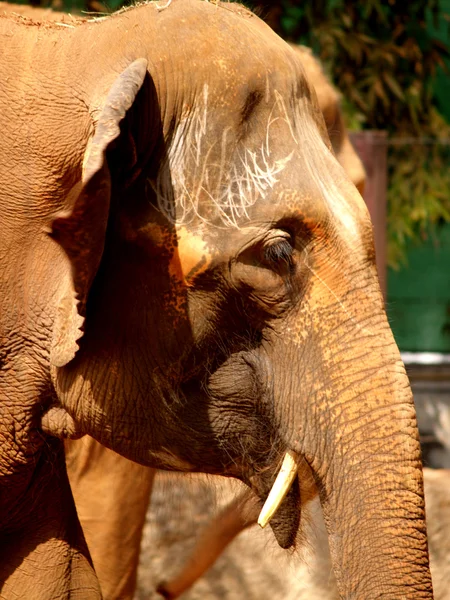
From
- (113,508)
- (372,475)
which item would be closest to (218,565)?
(113,508)

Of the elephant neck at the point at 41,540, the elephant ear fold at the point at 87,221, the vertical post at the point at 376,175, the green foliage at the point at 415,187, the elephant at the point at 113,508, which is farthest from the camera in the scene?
the green foliage at the point at 415,187

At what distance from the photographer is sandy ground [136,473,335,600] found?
3492mm

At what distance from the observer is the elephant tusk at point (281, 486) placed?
67.6 inches

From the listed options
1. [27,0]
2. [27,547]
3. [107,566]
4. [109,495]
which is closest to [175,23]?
[27,547]

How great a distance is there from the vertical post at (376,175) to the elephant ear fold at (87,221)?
3444 mm

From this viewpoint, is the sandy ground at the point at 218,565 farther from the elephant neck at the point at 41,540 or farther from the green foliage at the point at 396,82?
the green foliage at the point at 396,82

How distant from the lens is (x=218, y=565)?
361cm

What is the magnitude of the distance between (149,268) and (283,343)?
0.24 m

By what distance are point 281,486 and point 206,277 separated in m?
0.34

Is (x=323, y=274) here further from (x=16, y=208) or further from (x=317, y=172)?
(x=16, y=208)

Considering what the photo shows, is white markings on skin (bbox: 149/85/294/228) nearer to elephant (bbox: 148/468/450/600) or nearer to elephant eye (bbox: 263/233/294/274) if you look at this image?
elephant eye (bbox: 263/233/294/274)

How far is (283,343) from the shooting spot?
176 cm

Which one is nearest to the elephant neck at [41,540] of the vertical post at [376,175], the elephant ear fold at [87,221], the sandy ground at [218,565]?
the elephant ear fold at [87,221]

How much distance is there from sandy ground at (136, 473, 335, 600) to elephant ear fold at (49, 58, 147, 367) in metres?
1.76
